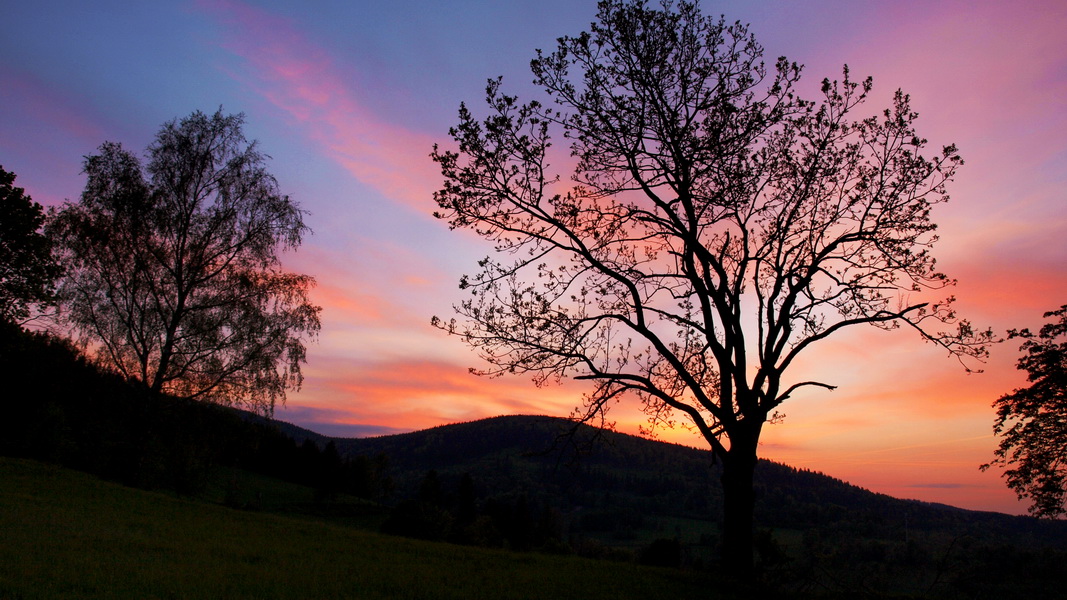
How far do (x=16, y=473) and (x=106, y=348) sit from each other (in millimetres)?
5473

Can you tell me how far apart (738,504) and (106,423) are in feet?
107

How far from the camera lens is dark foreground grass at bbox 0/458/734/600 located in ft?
28.7

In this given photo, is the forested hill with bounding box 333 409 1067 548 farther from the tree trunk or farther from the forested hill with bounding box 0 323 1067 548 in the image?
the tree trunk

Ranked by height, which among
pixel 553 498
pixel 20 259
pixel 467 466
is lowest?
pixel 553 498

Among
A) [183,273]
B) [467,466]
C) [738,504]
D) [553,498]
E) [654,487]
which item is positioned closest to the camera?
[738,504]

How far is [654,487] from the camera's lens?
148 m

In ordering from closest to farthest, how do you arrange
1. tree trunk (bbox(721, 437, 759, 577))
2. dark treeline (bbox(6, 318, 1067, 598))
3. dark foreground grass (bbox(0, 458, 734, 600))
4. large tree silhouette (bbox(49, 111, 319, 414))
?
dark foreground grass (bbox(0, 458, 734, 600)) → tree trunk (bbox(721, 437, 759, 577)) → dark treeline (bbox(6, 318, 1067, 598)) → large tree silhouette (bbox(49, 111, 319, 414))

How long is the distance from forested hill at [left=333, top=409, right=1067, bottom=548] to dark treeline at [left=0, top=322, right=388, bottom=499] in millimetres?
19548

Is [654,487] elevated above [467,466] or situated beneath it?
elevated above

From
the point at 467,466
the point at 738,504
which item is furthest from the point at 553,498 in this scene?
the point at 738,504

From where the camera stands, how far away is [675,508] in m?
133

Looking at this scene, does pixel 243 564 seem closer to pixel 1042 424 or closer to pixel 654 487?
pixel 1042 424

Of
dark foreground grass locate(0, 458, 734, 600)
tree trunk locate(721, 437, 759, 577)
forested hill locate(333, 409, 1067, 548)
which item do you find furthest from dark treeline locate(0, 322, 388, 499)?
tree trunk locate(721, 437, 759, 577)

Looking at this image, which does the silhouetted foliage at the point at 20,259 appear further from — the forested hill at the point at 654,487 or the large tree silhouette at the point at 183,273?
the forested hill at the point at 654,487
